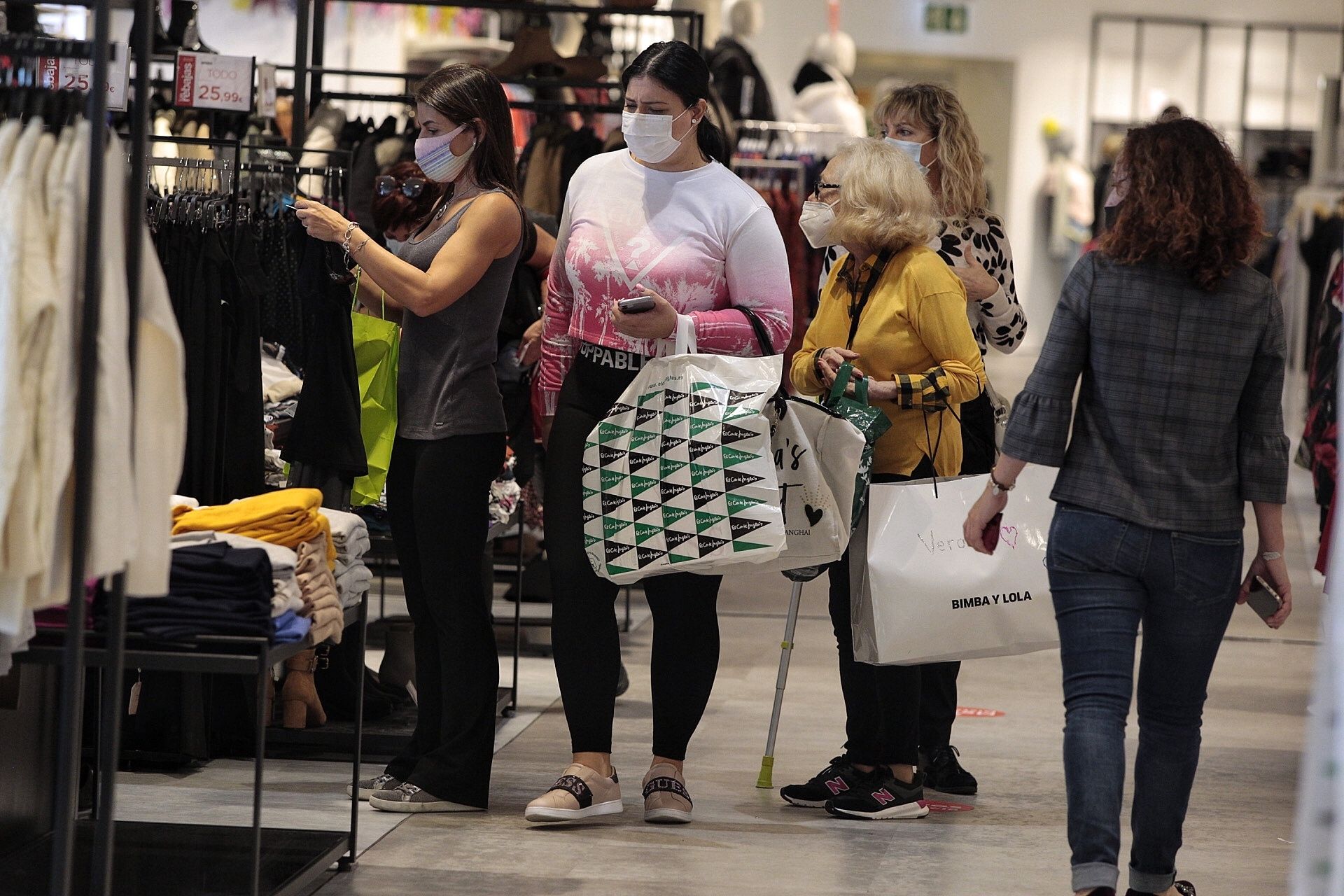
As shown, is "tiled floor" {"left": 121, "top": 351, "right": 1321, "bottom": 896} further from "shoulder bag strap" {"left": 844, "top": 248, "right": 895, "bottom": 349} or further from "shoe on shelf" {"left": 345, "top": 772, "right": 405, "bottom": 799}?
"shoulder bag strap" {"left": 844, "top": 248, "right": 895, "bottom": 349}

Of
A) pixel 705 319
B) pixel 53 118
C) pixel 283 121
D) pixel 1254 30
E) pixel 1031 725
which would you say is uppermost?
pixel 1254 30

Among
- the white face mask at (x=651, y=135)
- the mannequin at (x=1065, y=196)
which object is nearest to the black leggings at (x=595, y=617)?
the white face mask at (x=651, y=135)

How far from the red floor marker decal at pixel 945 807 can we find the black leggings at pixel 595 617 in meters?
0.66

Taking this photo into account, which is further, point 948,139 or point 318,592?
point 948,139

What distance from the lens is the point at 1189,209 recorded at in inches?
113

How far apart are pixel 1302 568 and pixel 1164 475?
5.76 meters

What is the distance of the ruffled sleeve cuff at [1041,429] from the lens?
2971 mm

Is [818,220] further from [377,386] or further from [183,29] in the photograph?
[183,29]

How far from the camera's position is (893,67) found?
830 inches

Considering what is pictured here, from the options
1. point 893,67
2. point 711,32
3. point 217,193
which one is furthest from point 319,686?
point 893,67

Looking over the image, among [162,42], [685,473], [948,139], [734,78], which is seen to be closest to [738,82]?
[734,78]

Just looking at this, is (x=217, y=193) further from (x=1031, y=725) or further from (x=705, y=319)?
(x=1031, y=725)

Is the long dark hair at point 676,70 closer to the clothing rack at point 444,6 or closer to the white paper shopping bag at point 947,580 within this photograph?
the white paper shopping bag at point 947,580

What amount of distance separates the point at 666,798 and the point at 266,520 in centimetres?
122
